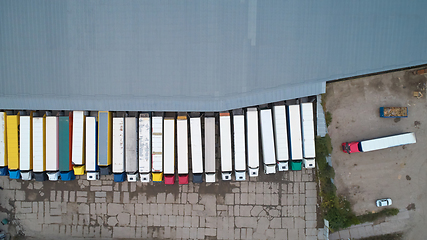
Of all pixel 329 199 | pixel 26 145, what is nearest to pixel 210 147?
pixel 329 199

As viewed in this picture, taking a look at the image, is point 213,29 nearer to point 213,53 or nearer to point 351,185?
point 213,53

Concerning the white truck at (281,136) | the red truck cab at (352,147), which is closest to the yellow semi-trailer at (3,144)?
the white truck at (281,136)

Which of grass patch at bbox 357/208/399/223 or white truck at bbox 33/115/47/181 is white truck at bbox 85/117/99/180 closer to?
white truck at bbox 33/115/47/181

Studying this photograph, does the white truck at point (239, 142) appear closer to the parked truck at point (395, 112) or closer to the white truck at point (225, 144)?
the white truck at point (225, 144)

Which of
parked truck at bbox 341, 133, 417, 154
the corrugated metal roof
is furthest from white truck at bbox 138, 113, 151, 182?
parked truck at bbox 341, 133, 417, 154

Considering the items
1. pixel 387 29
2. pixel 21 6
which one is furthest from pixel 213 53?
pixel 21 6

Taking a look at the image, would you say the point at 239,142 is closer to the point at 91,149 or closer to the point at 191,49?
the point at 191,49

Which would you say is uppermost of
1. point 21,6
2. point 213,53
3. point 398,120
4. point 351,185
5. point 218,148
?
point 21,6
